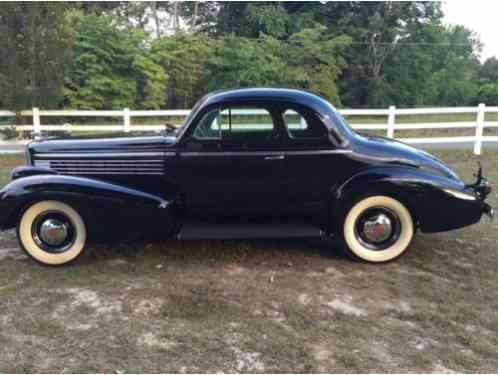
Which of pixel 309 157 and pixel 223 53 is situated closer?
pixel 309 157

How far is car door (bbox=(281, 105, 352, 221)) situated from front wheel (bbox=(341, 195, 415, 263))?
14.9 inches

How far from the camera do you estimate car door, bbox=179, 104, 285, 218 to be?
4363mm

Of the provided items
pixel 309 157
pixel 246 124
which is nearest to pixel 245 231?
pixel 309 157

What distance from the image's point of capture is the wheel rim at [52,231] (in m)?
4.27

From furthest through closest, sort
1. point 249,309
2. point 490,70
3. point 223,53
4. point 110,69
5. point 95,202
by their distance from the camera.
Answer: point 490,70 → point 223,53 → point 110,69 → point 95,202 → point 249,309

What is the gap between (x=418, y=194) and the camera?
434 centimetres

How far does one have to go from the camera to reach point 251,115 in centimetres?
445

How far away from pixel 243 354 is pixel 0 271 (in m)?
2.75

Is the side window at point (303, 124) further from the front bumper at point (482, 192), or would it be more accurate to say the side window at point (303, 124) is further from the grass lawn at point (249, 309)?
the front bumper at point (482, 192)

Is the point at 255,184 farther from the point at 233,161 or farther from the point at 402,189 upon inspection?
the point at 402,189

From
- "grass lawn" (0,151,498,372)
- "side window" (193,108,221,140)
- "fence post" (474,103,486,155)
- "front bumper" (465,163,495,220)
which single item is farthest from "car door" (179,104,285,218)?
"fence post" (474,103,486,155)

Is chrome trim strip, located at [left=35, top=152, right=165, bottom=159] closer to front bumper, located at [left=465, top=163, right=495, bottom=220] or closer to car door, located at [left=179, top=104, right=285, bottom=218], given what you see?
car door, located at [left=179, top=104, right=285, bottom=218]

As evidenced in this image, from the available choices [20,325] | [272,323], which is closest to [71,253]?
[20,325]

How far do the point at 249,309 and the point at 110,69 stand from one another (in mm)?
20286
